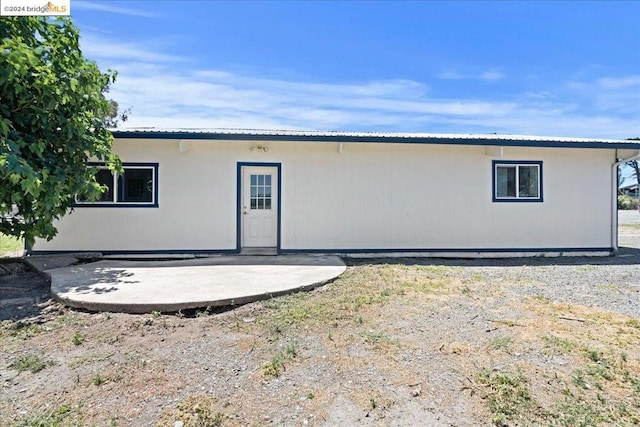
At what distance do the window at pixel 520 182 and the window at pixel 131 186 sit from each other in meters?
7.99

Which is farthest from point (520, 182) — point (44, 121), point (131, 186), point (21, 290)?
point (21, 290)

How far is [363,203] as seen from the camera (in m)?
8.30

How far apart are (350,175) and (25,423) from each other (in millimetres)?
6840

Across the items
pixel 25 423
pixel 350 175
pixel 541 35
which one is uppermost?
pixel 541 35

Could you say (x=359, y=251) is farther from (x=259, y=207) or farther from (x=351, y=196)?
(x=259, y=207)

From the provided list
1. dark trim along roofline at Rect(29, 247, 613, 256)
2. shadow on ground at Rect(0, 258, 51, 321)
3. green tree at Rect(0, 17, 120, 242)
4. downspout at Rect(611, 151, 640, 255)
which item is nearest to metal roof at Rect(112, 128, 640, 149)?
downspout at Rect(611, 151, 640, 255)

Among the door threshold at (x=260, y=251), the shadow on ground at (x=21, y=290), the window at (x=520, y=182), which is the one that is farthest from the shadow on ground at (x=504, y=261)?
the shadow on ground at (x=21, y=290)

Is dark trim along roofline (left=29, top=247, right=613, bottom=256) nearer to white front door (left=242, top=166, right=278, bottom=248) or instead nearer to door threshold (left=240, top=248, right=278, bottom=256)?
door threshold (left=240, top=248, right=278, bottom=256)

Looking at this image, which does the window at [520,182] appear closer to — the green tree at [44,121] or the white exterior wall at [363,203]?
the white exterior wall at [363,203]

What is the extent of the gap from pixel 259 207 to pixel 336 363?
220 inches

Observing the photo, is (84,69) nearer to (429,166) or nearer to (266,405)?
(266,405)

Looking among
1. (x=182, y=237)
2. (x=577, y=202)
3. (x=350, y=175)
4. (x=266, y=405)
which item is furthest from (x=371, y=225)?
(x=266, y=405)

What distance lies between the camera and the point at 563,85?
50.9 ft

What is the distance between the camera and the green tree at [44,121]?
15.6 feet
